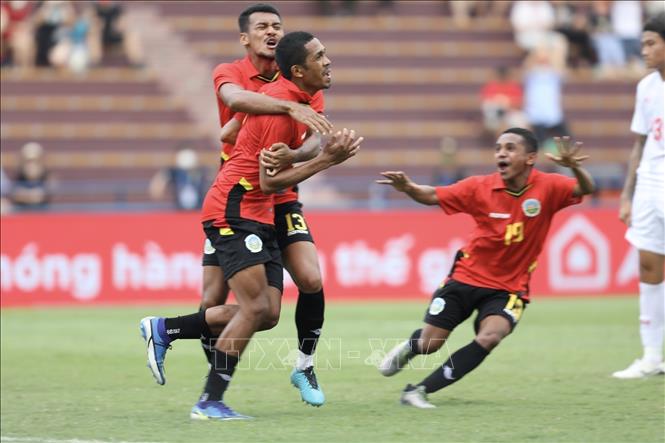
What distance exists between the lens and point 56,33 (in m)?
23.6

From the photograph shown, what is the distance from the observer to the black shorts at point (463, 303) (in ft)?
28.7

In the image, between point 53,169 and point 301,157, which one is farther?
point 53,169

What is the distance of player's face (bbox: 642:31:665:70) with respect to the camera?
31.2 feet

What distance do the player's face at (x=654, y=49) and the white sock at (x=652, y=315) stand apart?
1773 millimetres

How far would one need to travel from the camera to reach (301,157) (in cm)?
775

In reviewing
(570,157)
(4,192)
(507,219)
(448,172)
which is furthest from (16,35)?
(570,157)

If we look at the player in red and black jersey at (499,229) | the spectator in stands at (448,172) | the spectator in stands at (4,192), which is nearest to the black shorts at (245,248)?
the player in red and black jersey at (499,229)

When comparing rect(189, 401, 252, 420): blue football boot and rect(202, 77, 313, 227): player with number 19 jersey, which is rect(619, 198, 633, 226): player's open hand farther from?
rect(189, 401, 252, 420): blue football boot

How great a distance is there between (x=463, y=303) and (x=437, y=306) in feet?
0.60

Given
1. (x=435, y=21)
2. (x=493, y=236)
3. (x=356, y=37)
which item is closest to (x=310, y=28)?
(x=356, y=37)

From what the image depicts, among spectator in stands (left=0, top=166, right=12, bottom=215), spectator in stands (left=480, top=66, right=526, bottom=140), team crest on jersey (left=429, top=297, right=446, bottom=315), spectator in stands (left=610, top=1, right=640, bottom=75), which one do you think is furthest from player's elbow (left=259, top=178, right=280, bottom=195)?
spectator in stands (left=610, top=1, right=640, bottom=75)

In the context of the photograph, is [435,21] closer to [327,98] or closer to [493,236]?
[327,98]

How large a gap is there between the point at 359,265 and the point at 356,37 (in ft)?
28.9

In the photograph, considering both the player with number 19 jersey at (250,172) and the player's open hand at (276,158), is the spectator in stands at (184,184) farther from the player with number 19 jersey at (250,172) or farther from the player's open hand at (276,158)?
the player's open hand at (276,158)
